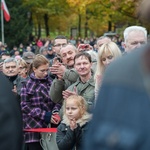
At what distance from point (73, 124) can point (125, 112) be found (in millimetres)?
3934

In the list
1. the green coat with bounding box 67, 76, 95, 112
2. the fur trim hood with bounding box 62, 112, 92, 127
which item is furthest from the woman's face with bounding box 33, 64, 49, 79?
the fur trim hood with bounding box 62, 112, 92, 127

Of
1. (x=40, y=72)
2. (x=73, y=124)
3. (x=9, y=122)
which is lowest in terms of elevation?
(x=73, y=124)

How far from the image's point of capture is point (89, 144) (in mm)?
1423

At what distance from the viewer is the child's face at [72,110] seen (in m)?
5.36

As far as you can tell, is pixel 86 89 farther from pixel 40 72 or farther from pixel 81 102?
pixel 40 72

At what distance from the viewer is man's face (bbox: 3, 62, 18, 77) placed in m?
8.37

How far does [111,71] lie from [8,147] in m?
0.86

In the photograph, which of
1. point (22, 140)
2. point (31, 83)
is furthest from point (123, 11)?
point (22, 140)

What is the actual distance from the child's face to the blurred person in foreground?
12.9ft

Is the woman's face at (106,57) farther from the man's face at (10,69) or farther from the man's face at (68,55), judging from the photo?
the man's face at (10,69)

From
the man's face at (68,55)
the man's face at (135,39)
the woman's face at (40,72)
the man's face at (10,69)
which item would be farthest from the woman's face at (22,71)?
the man's face at (135,39)

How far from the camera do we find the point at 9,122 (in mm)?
2143

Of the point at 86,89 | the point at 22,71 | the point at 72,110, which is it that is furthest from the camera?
the point at 22,71

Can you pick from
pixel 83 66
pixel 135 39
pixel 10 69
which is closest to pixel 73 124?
pixel 83 66
